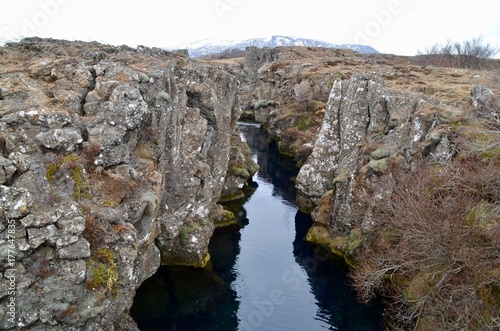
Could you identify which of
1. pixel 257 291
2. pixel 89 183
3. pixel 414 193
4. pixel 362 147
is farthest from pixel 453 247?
pixel 362 147

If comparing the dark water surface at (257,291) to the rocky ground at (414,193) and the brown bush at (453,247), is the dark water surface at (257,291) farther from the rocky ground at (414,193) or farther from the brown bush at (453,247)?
the brown bush at (453,247)

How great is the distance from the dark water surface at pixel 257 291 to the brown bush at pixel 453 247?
4.67m

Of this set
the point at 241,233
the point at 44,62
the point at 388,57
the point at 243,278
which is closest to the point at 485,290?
the point at 243,278

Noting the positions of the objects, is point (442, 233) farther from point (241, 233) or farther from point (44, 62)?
point (44, 62)

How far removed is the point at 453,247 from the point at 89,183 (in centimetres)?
1928

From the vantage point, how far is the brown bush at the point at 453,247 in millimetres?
18609

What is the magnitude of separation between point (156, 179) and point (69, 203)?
24.8 ft

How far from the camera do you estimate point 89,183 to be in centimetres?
2056

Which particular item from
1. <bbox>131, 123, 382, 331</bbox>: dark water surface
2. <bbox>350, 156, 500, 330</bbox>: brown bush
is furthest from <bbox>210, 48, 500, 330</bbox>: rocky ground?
<bbox>131, 123, 382, 331</bbox>: dark water surface

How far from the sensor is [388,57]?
118875 millimetres

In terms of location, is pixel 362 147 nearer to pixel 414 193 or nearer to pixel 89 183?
pixel 414 193

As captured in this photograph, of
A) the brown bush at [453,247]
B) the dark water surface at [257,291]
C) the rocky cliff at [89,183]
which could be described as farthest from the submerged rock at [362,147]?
the rocky cliff at [89,183]

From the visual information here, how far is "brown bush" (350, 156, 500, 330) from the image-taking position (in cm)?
1861

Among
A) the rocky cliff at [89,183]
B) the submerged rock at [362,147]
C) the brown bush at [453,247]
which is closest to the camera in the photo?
the rocky cliff at [89,183]
